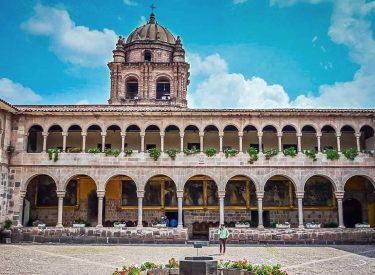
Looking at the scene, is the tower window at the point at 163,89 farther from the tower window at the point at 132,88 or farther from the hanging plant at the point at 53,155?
the hanging plant at the point at 53,155

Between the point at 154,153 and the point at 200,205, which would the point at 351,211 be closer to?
the point at 200,205

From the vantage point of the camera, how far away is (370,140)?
27406 millimetres

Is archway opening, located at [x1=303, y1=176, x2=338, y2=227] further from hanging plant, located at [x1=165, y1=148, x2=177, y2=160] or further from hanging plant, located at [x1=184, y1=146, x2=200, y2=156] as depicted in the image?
hanging plant, located at [x1=165, y1=148, x2=177, y2=160]

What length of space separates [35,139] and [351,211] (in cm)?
2213

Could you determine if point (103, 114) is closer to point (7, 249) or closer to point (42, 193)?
point (42, 193)

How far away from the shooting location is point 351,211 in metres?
28.6

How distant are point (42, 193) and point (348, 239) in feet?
64.9

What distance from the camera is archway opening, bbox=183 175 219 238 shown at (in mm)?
28016

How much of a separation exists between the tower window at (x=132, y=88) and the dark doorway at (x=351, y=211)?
57.7 feet

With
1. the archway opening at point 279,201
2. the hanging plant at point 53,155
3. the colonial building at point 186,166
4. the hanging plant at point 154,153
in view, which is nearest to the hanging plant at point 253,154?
the colonial building at point 186,166

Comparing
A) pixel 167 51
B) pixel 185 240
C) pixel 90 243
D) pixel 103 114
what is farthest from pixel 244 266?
pixel 167 51

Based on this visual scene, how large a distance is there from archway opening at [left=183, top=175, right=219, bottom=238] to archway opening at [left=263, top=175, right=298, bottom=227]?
3.43 metres

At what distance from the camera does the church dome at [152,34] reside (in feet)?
115

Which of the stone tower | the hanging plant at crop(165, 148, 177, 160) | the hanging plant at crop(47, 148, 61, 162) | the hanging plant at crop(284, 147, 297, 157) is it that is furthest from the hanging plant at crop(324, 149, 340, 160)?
the hanging plant at crop(47, 148, 61, 162)
